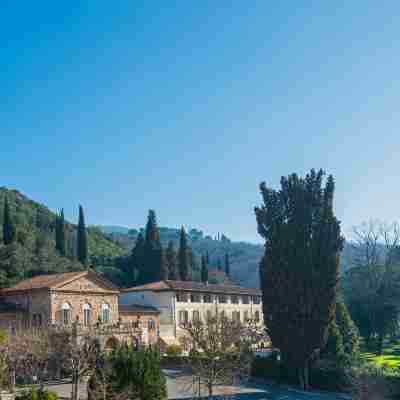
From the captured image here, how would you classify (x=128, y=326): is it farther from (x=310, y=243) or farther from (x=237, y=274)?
(x=237, y=274)

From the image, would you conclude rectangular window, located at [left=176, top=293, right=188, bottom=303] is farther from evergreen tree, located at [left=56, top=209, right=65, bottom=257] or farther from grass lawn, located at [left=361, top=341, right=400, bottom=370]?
evergreen tree, located at [left=56, top=209, right=65, bottom=257]

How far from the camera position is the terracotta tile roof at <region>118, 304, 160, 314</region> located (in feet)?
170

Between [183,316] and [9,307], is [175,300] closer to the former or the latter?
[183,316]

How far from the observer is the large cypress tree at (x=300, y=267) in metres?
36.9

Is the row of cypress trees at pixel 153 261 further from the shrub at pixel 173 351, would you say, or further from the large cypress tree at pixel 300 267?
the large cypress tree at pixel 300 267

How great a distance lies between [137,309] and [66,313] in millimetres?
10486

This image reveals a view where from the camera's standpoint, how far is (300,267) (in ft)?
124

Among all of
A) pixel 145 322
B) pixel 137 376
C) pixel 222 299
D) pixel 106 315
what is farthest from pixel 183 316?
pixel 137 376

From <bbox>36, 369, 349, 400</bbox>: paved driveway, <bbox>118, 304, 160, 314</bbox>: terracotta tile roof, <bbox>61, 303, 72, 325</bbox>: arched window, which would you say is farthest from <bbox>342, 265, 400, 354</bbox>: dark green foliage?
<bbox>61, 303, 72, 325</bbox>: arched window

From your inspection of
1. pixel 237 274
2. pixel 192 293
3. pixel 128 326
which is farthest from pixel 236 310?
pixel 237 274

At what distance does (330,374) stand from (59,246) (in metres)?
46.2

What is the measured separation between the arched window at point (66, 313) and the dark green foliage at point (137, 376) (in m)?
20.4

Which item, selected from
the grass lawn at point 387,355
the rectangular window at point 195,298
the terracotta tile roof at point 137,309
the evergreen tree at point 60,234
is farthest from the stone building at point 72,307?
the evergreen tree at point 60,234

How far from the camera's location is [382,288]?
6306 cm
